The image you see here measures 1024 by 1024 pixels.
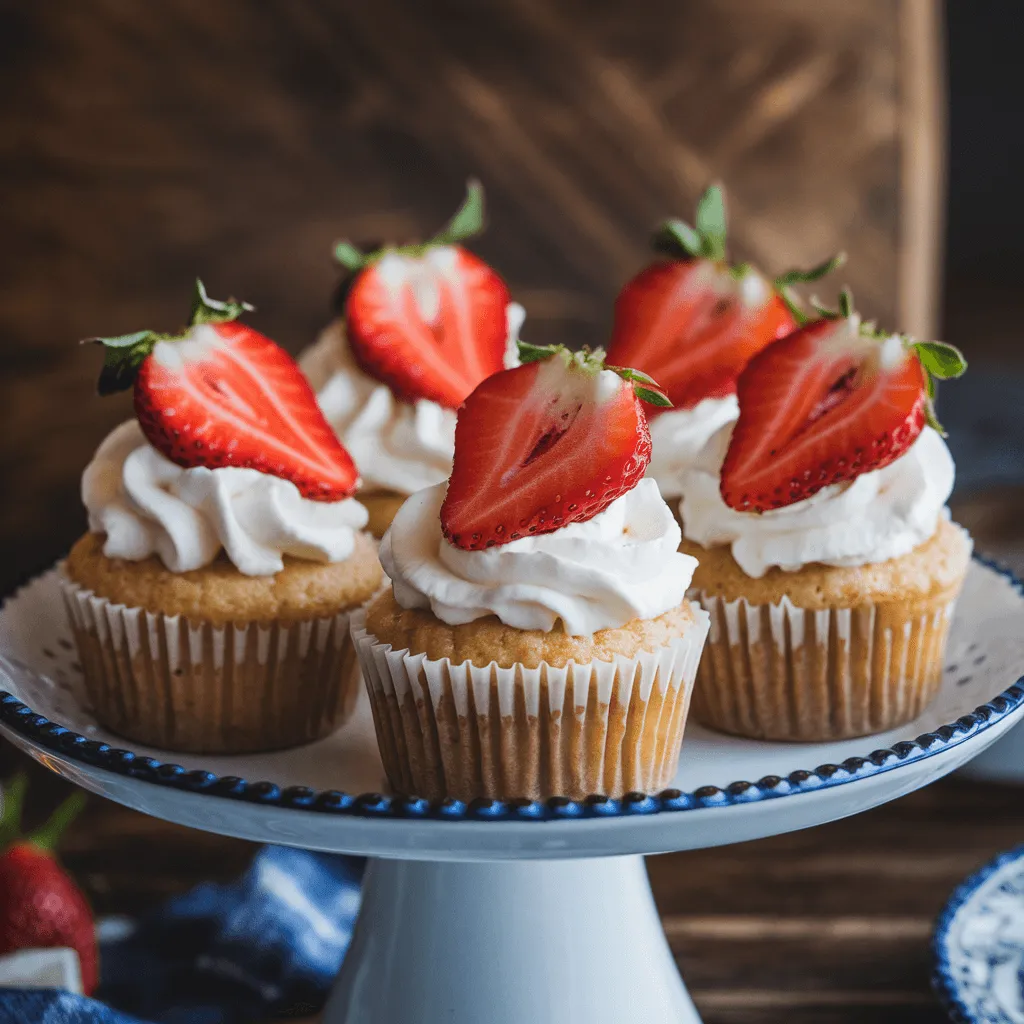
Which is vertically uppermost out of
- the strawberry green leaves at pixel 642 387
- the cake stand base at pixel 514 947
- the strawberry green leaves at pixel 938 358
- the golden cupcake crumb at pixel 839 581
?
the strawberry green leaves at pixel 938 358

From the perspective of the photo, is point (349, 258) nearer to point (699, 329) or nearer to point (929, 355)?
point (699, 329)

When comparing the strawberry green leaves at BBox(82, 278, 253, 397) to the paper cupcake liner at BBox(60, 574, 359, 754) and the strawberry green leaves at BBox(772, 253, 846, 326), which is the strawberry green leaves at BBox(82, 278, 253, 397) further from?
the strawberry green leaves at BBox(772, 253, 846, 326)

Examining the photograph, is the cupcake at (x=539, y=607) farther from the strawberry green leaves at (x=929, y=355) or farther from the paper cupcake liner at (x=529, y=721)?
the strawberry green leaves at (x=929, y=355)

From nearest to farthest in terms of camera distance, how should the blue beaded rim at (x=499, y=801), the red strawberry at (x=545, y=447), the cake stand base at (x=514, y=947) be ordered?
1. the blue beaded rim at (x=499, y=801)
2. the red strawberry at (x=545, y=447)
3. the cake stand base at (x=514, y=947)

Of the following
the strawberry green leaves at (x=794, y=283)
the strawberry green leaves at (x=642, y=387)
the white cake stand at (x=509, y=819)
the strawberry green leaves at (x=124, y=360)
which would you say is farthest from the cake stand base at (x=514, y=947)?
the strawberry green leaves at (x=794, y=283)

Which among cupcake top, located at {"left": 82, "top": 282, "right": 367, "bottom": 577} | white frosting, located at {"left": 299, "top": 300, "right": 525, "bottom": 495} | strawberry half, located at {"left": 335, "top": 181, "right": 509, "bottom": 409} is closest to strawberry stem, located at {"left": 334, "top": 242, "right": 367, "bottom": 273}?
strawberry half, located at {"left": 335, "top": 181, "right": 509, "bottom": 409}

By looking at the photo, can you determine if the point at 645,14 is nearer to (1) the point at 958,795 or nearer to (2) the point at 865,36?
(2) the point at 865,36

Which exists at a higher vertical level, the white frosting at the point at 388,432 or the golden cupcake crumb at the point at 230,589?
the white frosting at the point at 388,432
